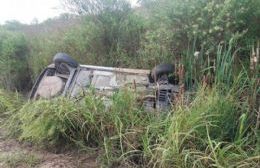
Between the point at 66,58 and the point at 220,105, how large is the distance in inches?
139

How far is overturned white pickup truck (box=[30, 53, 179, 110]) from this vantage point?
506 centimetres

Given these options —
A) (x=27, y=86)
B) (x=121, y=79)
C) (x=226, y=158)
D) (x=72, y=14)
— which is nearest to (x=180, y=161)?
(x=226, y=158)

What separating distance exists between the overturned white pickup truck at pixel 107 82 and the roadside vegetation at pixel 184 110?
0.93 ft

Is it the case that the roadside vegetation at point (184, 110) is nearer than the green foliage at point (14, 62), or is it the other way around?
the roadside vegetation at point (184, 110)

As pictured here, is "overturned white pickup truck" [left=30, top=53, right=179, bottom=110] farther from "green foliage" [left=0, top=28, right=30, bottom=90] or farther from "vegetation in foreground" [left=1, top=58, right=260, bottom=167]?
"green foliage" [left=0, top=28, right=30, bottom=90]

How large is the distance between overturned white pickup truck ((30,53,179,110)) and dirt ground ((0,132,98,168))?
88cm

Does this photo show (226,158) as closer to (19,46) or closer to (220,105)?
(220,105)

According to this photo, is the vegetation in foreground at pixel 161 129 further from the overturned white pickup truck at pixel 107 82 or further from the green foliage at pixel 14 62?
the green foliage at pixel 14 62

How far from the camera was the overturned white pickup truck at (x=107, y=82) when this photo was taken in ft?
16.6

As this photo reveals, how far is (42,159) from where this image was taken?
15.8ft

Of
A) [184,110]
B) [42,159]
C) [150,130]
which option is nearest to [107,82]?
[42,159]

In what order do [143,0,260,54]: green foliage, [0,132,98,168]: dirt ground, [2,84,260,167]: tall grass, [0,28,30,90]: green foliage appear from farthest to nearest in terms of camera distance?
[0,28,30,90]: green foliage → [143,0,260,54]: green foliage → [0,132,98,168]: dirt ground → [2,84,260,167]: tall grass

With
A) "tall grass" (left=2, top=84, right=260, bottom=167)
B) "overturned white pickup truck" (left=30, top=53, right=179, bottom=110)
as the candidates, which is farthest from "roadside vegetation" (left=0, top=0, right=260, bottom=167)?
"overturned white pickup truck" (left=30, top=53, right=179, bottom=110)

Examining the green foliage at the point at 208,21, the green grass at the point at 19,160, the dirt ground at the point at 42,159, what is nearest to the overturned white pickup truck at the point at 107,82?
the green foliage at the point at 208,21
